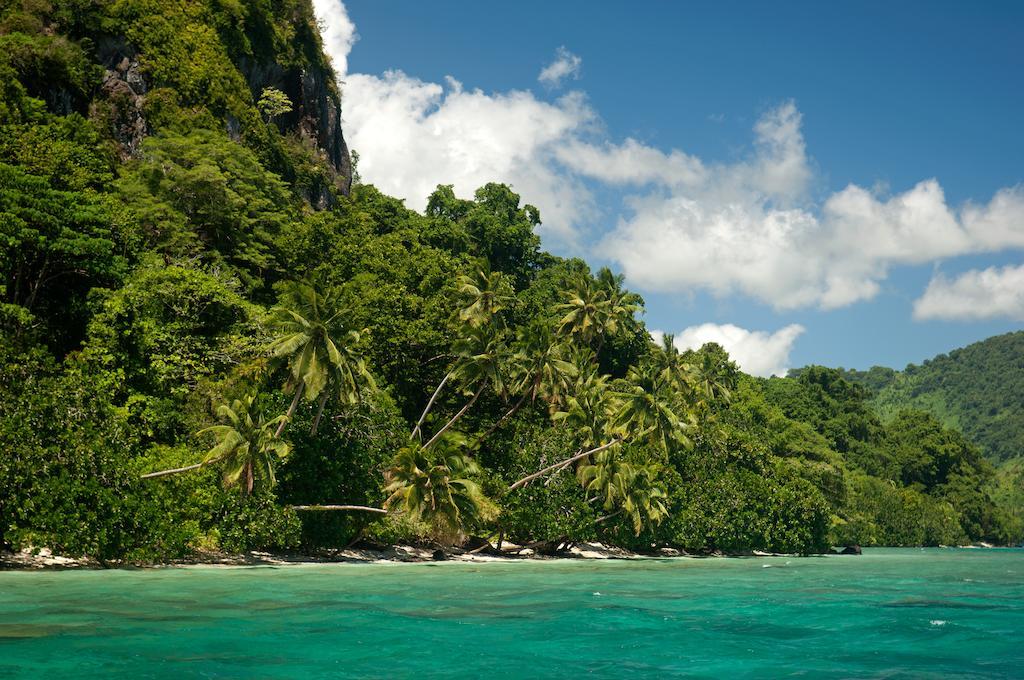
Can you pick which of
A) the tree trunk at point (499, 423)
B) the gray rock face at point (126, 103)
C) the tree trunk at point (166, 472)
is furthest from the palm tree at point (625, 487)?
the gray rock face at point (126, 103)

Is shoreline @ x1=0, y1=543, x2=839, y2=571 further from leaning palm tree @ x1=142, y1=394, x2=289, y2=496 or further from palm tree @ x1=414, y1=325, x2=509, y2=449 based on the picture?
palm tree @ x1=414, y1=325, x2=509, y2=449

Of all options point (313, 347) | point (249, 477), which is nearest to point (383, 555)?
point (249, 477)

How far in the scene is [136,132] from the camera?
48031 millimetres

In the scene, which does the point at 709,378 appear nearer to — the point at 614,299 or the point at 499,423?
the point at 614,299

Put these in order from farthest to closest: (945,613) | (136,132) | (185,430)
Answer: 1. (136,132)
2. (185,430)
3. (945,613)

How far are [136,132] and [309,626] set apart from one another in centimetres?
3873

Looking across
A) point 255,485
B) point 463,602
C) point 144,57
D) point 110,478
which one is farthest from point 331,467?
point 144,57

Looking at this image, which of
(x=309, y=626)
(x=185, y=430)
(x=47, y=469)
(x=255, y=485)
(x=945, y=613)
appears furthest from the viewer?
(x=185, y=430)

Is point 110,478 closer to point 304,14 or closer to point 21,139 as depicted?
point 21,139

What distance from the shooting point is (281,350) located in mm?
32281

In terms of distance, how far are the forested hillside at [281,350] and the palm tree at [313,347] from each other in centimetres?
13

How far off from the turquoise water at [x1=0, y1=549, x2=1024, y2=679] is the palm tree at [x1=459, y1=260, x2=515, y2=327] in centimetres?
2083

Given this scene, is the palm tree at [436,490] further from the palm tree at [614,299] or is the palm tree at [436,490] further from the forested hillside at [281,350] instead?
the palm tree at [614,299]

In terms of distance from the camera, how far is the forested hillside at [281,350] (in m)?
30.8
